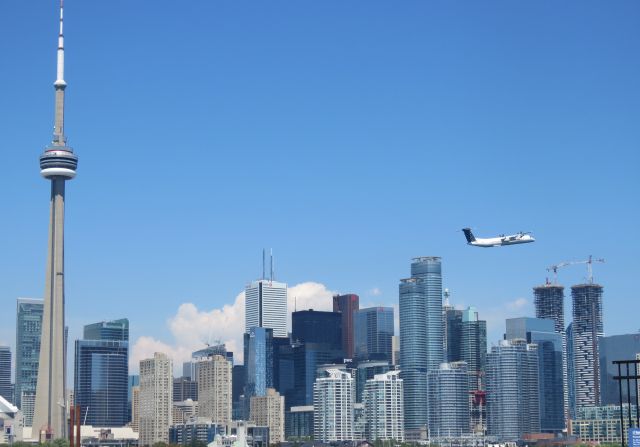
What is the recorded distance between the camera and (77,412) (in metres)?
170

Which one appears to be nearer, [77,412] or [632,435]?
[632,435]

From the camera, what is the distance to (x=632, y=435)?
93188 mm

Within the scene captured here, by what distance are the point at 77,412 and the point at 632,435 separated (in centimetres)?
9813
